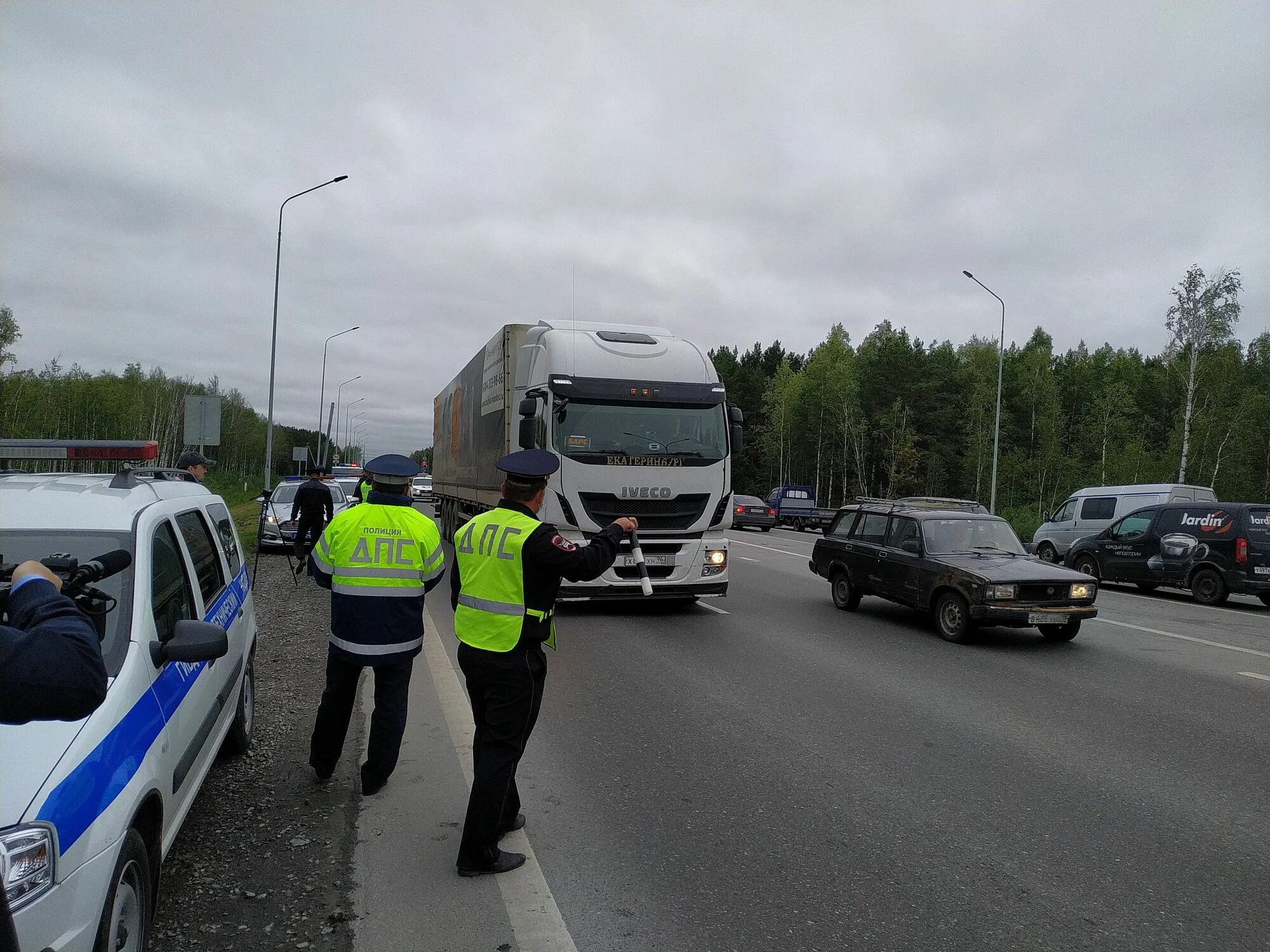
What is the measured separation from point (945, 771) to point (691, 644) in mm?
4290

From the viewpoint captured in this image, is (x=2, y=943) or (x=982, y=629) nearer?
(x=2, y=943)

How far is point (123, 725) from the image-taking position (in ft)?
9.06

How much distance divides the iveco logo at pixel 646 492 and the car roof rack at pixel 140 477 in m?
5.43

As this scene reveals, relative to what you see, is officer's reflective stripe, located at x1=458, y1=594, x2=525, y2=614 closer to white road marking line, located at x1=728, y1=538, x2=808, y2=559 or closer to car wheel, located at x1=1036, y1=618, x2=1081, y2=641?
car wheel, located at x1=1036, y1=618, x2=1081, y2=641

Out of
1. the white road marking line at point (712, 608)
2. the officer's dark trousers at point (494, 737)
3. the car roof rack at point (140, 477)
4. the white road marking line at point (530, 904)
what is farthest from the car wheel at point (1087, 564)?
the car roof rack at point (140, 477)

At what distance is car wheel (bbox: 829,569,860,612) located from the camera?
12.2 metres

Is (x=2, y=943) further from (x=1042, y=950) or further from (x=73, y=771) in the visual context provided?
(x=1042, y=950)

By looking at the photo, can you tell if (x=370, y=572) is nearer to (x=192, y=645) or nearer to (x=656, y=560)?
(x=192, y=645)

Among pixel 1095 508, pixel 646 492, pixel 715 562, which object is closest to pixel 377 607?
pixel 646 492

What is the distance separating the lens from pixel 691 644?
9391 millimetres

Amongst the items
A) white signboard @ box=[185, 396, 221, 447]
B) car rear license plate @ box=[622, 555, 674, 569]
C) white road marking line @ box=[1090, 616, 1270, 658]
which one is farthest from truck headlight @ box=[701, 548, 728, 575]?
white signboard @ box=[185, 396, 221, 447]

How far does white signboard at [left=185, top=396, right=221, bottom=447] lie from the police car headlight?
1603 centimetres

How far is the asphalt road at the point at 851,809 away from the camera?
3412 millimetres

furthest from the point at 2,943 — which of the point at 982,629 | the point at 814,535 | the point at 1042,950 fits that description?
the point at 814,535
